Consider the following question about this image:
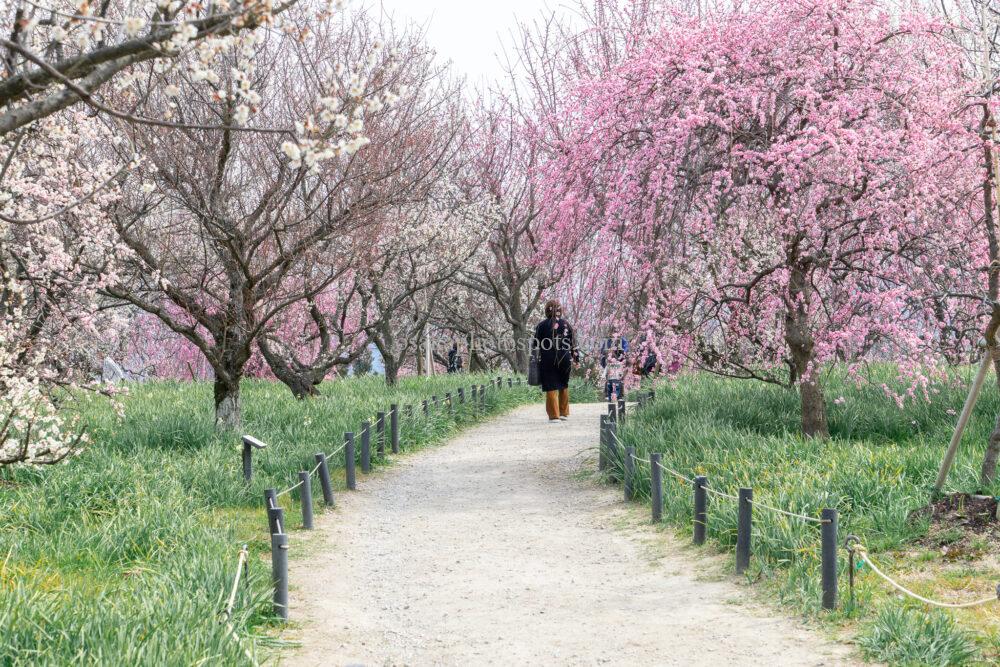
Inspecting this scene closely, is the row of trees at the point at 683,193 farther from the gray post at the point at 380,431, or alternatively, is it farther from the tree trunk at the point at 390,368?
the tree trunk at the point at 390,368

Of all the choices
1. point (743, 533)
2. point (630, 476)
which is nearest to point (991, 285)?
point (743, 533)

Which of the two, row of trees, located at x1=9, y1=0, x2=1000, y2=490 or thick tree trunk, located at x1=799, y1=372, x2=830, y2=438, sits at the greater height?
row of trees, located at x1=9, y1=0, x2=1000, y2=490

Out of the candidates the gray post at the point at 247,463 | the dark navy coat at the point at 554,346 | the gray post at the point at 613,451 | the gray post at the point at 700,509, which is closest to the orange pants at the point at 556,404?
the dark navy coat at the point at 554,346

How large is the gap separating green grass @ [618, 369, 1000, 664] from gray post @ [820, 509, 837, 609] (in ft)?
0.27

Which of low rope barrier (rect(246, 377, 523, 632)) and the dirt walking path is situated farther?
low rope barrier (rect(246, 377, 523, 632))

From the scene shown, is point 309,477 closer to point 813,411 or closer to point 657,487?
point 657,487

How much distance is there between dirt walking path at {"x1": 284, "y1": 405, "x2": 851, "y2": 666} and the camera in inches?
212

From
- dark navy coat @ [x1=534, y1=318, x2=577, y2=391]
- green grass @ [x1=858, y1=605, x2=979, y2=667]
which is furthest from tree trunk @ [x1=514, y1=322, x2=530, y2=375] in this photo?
green grass @ [x1=858, y1=605, x2=979, y2=667]

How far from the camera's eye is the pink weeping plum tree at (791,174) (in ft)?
31.3

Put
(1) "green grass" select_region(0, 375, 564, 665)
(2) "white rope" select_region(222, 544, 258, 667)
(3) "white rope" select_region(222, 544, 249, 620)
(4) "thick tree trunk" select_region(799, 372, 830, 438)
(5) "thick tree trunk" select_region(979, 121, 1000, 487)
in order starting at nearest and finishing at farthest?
(1) "green grass" select_region(0, 375, 564, 665), (2) "white rope" select_region(222, 544, 258, 667), (3) "white rope" select_region(222, 544, 249, 620), (5) "thick tree trunk" select_region(979, 121, 1000, 487), (4) "thick tree trunk" select_region(799, 372, 830, 438)

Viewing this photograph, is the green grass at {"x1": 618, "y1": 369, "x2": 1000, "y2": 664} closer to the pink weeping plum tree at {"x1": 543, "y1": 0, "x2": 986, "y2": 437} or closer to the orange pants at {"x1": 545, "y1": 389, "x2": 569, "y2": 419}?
the pink weeping plum tree at {"x1": 543, "y1": 0, "x2": 986, "y2": 437}

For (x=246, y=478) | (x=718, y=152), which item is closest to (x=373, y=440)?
(x=246, y=478)

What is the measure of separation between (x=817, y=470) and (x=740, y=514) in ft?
6.96

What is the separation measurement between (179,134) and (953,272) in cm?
888
